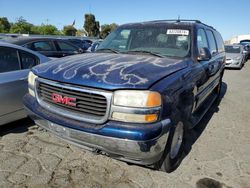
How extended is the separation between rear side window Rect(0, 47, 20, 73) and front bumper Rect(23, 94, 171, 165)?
1735 mm

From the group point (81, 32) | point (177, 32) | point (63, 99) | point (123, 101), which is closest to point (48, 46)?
point (177, 32)

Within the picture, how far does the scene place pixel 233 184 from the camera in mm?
2982

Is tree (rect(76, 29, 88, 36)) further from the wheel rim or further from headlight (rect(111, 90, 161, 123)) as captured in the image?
headlight (rect(111, 90, 161, 123))

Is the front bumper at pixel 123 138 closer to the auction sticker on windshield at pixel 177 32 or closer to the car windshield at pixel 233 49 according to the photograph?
the auction sticker on windshield at pixel 177 32

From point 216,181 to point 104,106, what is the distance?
1678mm

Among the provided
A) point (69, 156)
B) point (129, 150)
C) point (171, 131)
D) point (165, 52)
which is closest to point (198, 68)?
point (165, 52)

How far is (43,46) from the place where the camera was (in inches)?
307

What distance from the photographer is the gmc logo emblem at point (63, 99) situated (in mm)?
2730

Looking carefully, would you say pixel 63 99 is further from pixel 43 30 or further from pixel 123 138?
pixel 43 30

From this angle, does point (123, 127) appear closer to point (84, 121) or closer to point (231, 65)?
point (84, 121)

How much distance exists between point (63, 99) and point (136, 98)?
2.87 feet

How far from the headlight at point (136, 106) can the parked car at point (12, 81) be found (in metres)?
2.07

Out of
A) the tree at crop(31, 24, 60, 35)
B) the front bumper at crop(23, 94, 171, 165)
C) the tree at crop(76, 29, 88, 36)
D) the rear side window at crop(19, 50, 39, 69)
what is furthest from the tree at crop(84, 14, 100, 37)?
the front bumper at crop(23, 94, 171, 165)

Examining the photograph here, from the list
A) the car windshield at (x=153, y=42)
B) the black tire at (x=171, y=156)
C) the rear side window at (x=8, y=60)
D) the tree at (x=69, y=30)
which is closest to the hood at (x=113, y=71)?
the car windshield at (x=153, y=42)
